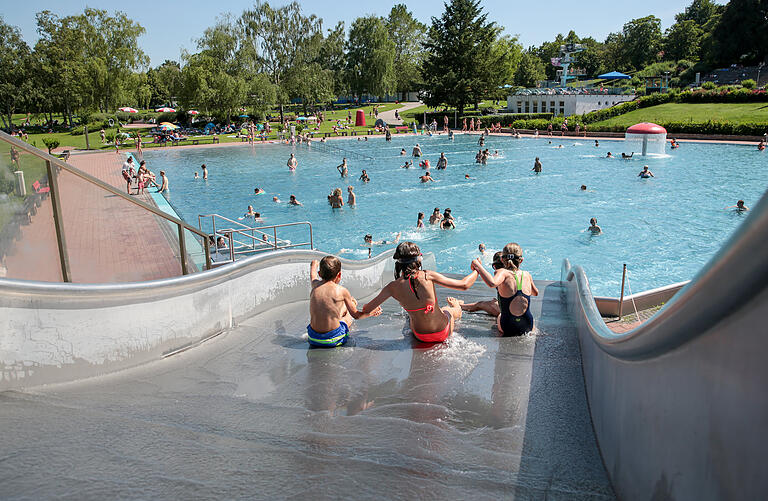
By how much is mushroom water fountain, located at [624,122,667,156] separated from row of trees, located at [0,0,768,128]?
100 ft

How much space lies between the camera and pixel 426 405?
3916 mm

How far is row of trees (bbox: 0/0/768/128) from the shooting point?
2186 inches

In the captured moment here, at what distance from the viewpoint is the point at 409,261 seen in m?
5.25

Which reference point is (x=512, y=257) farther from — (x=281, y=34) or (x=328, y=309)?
(x=281, y=34)

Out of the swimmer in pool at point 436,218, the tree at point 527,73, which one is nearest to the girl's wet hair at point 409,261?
the swimmer in pool at point 436,218

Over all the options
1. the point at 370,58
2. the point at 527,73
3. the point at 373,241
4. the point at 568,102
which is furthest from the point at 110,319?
the point at 527,73

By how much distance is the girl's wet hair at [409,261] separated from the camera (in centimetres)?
520

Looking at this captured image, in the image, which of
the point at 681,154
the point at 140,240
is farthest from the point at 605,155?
the point at 140,240

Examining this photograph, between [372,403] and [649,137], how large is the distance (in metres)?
38.4

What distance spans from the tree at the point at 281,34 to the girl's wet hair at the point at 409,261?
68.2 m

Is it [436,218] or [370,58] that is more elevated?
[370,58]

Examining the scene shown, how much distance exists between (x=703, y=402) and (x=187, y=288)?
4.55 m

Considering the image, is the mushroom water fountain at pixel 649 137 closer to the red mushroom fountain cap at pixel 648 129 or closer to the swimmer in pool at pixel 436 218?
the red mushroom fountain cap at pixel 648 129

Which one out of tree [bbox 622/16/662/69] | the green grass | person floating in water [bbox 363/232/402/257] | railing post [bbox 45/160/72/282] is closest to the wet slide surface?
railing post [bbox 45/160/72/282]
